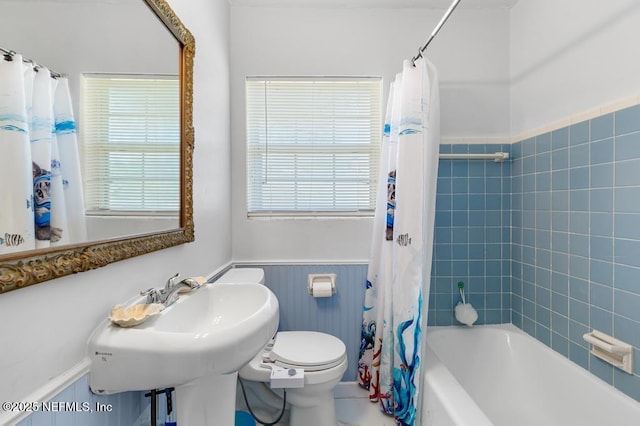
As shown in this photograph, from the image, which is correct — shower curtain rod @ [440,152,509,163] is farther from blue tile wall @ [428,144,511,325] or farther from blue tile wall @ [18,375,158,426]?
blue tile wall @ [18,375,158,426]

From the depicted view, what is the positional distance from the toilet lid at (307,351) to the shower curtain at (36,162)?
3.40 feet

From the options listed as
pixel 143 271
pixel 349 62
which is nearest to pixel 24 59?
pixel 143 271

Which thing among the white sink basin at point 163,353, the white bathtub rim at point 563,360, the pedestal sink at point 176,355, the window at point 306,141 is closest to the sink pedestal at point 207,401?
the pedestal sink at point 176,355

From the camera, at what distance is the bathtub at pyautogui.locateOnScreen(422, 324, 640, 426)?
1.23 meters

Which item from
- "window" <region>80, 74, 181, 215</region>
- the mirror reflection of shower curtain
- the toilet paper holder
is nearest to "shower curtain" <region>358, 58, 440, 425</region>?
the toilet paper holder

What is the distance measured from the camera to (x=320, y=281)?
184 centimetres

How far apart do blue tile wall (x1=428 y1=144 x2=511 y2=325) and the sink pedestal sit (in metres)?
1.40

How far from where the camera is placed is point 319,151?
6.37 feet

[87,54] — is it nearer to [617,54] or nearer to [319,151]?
[319,151]

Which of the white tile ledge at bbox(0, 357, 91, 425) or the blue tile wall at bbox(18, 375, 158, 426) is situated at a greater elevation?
the white tile ledge at bbox(0, 357, 91, 425)

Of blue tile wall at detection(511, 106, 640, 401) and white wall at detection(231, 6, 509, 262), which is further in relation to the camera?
white wall at detection(231, 6, 509, 262)

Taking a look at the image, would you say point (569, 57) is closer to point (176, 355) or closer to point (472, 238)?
point (472, 238)

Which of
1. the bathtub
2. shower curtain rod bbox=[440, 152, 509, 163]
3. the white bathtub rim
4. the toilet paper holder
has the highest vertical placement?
shower curtain rod bbox=[440, 152, 509, 163]

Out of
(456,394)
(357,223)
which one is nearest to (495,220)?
(357,223)
